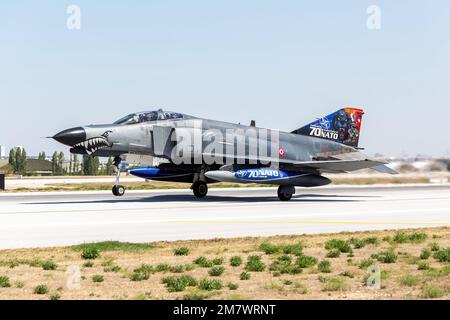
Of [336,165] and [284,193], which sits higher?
[336,165]

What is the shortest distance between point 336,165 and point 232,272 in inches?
864

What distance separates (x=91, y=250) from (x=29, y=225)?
6.96 metres

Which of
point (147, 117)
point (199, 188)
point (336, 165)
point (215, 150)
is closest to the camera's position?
point (147, 117)

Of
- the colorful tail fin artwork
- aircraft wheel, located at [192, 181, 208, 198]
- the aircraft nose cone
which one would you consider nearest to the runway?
aircraft wheel, located at [192, 181, 208, 198]

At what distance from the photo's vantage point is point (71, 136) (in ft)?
94.6

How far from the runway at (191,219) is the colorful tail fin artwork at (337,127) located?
6.12 metres

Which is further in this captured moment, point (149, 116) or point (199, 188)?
point (199, 188)

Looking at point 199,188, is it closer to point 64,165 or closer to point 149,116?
point 149,116

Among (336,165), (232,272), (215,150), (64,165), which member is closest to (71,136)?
(215,150)

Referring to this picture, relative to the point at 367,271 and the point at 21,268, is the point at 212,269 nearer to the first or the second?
the point at 367,271

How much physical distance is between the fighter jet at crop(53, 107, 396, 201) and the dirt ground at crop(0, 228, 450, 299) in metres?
14.4

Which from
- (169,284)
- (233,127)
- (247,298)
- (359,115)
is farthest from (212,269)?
(359,115)

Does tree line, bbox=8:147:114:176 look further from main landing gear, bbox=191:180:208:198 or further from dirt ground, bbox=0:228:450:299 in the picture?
dirt ground, bbox=0:228:450:299

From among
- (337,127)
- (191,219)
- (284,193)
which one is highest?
(337,127)
